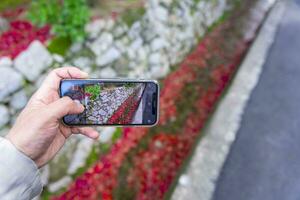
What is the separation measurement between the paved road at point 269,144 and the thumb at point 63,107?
2.88m

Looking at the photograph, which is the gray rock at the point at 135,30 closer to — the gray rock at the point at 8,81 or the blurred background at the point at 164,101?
the blurred background at the point at 164,101

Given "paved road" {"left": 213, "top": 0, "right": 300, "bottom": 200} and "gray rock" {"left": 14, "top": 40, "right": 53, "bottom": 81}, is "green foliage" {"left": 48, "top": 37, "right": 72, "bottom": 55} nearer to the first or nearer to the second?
"gray rock" {"left": 14, "top": 40, "right": 53, "bottom": 81}

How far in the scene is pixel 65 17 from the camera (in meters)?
5.91

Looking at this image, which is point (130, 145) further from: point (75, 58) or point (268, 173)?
point (268, 173)

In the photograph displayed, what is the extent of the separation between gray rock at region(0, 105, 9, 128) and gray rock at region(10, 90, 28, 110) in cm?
14

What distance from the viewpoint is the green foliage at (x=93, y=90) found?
3101 mm

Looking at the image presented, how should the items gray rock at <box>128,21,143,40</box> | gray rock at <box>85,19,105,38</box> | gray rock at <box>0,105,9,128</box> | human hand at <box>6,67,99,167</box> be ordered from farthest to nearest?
1. gray rock at <box>128,21,143,40</box>
2. gray rock at <box>85,19,105,38</box>
3. gray rock at <box>0,105,9,128</box>
4. human hand at <box>6,67,99,167</box>

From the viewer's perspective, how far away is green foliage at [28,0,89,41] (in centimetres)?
582

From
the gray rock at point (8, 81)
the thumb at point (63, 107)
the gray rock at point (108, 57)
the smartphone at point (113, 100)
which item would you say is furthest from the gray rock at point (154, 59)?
the thumb at point (63, 107)

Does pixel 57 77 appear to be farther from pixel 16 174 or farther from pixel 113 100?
pixel 16 174

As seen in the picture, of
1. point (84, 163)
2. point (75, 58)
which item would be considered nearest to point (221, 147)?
point (84, 163)

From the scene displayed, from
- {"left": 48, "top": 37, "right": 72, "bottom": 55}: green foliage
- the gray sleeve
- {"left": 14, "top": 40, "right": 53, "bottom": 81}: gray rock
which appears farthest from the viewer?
{"left": 48, "top": 37, "right": 72, "bottom": 55}: green foliage

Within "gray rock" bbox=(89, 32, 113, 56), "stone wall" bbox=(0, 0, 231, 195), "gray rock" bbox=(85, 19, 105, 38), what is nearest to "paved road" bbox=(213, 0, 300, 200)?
"stone wall" bbox=(0, 0, 231, 195)

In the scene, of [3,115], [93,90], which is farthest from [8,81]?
[93,90]
